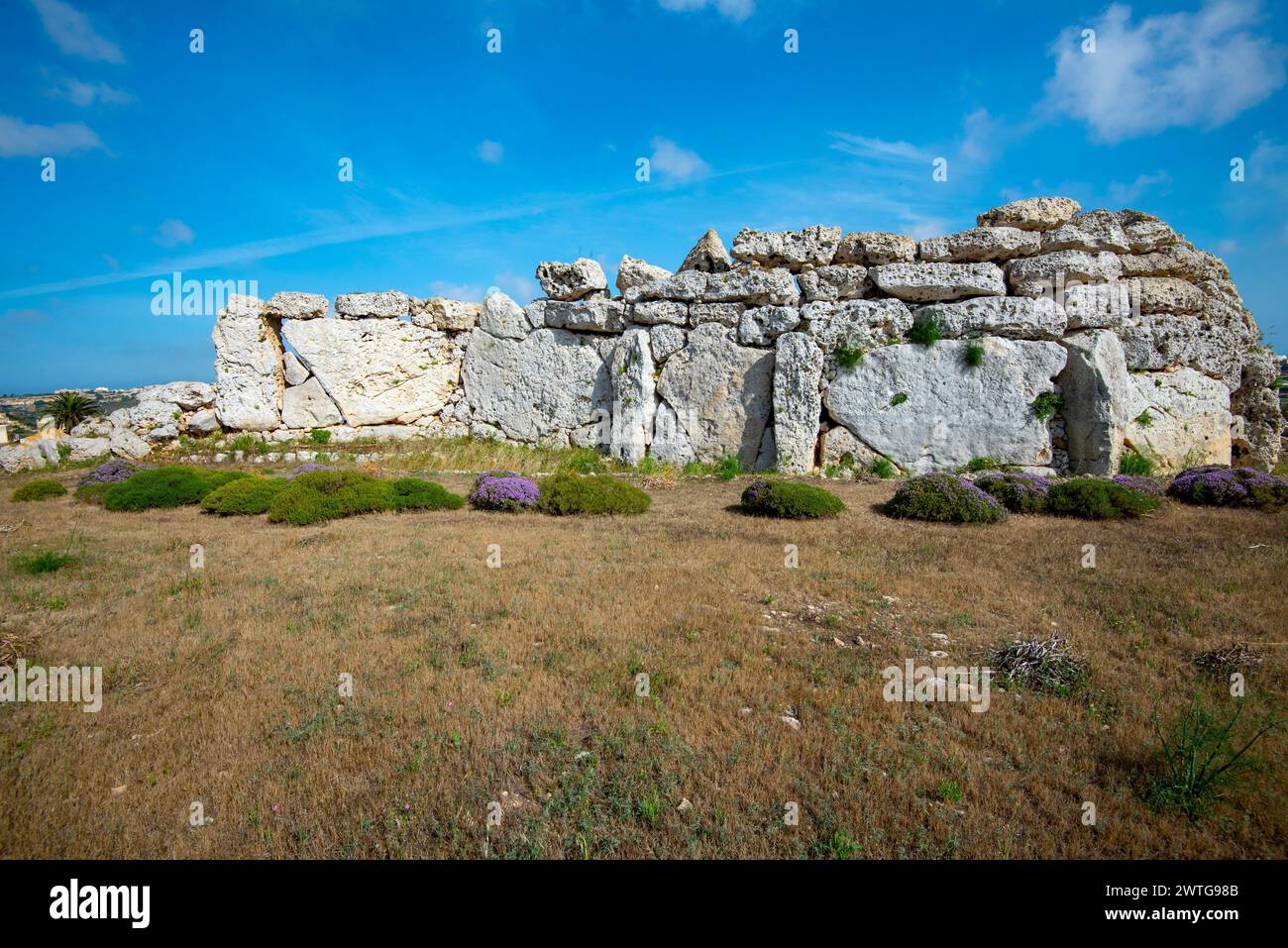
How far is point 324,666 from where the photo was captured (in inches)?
209

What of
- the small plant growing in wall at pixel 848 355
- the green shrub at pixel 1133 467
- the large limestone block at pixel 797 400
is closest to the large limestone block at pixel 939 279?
the small plant growing in wall at pixel 848 355

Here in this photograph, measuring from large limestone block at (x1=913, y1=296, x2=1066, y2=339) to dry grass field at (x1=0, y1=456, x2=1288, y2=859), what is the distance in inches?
297

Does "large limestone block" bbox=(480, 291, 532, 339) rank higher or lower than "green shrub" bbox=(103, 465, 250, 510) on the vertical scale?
higher

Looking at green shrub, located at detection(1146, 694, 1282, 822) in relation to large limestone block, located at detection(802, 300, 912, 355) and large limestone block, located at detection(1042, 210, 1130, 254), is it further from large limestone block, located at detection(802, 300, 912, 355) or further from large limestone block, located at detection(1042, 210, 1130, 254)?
large limestone block, located at detection(1042, 210, 1130, 254)

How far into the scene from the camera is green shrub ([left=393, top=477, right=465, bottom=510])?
12.3 meters

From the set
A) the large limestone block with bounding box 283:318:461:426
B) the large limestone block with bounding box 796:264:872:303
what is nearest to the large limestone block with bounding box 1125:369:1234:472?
the large limestone block with bounding box 796:264:872:303

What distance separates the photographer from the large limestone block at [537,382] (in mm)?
19672

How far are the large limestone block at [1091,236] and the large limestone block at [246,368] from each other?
2434 centimetres

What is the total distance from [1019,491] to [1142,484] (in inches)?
118

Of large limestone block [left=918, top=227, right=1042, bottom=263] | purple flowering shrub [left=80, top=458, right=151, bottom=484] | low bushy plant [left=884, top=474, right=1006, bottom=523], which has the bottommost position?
low bushy plant [left=884, top=474, right=1006, bottom=523]

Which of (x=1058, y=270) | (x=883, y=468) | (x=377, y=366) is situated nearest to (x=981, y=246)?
(x=1058, y=270)
